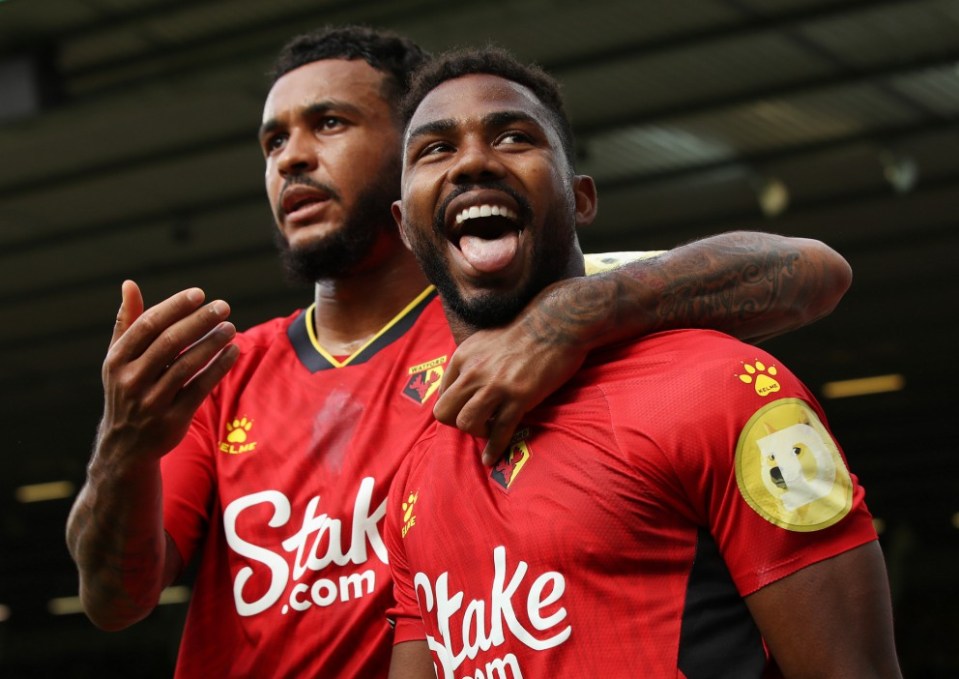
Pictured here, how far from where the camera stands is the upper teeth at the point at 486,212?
2.05 metres

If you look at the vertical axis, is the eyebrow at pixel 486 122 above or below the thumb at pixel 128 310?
above

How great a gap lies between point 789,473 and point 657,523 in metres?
0.19

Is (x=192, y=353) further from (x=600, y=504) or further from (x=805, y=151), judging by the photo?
(x=805, y=151)

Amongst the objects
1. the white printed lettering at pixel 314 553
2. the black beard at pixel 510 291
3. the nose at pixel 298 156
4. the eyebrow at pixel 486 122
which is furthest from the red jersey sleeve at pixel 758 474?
the nose at pixel 298 156

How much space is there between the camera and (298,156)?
2.75 m

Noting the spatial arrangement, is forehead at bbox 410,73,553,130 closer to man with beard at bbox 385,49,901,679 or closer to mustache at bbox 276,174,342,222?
man with beard at bbox 385,49,901,679

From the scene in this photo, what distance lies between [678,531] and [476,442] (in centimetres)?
43

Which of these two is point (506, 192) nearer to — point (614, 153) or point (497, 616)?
point (497, 616)

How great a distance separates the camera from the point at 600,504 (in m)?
1.76

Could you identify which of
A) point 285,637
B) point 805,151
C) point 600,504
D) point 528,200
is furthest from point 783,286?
point 805,151

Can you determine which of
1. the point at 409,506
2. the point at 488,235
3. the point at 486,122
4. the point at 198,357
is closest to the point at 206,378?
the point at 198,357

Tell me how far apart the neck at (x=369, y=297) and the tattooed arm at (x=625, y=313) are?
82 centimetres

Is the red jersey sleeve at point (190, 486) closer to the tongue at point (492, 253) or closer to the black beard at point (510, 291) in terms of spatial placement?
the black beard at point (510, 291)

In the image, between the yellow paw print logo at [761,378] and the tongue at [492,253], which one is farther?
the tongue at [492,253]
